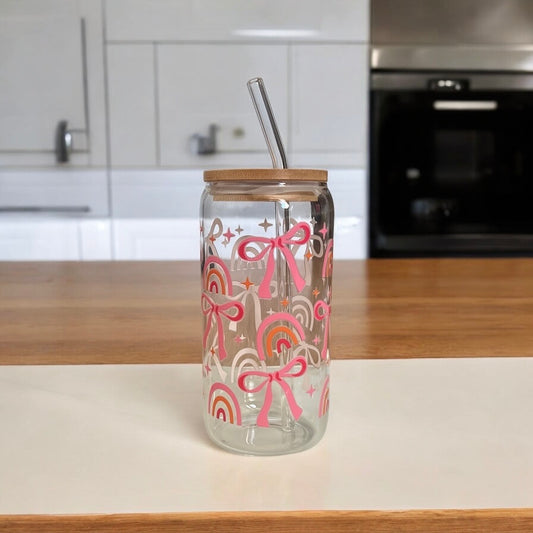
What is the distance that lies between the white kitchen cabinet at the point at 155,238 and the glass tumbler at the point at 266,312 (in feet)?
5.82

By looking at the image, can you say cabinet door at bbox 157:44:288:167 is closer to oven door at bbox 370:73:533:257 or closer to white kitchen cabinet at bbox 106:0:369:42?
white kitchen cabinet at bbox 106:0:369:42

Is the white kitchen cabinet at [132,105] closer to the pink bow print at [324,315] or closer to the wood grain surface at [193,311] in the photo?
the wood grain surface at [193,311]

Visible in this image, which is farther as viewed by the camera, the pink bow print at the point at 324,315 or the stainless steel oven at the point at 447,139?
the stainless steel oven at the point at 447,139

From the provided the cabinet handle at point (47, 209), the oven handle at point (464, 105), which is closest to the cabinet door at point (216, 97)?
the cabinet handle at point (47, 209)

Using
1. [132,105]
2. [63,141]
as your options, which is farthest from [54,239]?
[132,105]

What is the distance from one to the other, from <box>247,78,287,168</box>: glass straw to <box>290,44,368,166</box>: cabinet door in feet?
6.02

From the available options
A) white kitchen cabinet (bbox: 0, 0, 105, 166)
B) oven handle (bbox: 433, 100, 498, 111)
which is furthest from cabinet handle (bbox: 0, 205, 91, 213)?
oven handle (bbox: 433, 100, 498, 111)

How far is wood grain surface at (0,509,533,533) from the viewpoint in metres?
0.29

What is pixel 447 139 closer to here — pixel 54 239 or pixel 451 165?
pixel 451 165

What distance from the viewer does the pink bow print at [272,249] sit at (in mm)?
364

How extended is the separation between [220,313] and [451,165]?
1983mm

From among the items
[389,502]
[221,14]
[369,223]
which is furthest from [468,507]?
[221,14]

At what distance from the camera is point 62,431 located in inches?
15.6

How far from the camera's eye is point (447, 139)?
220cm
